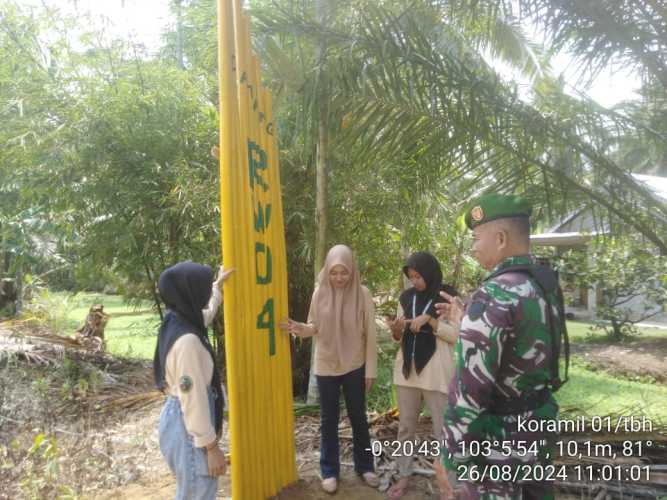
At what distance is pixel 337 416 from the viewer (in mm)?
2998

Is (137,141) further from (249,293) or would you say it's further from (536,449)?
(536,449)

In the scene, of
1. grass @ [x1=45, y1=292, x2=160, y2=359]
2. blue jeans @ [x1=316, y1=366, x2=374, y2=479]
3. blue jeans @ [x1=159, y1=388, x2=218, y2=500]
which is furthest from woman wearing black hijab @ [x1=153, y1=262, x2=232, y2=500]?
grass @ [x1=45, y1=292, x2=160, y2=359]

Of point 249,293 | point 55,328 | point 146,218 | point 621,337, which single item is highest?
point 146,218

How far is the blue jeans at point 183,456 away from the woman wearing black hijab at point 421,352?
123 cm

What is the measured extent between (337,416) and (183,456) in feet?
3.76

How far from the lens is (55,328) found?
7398 millimetres

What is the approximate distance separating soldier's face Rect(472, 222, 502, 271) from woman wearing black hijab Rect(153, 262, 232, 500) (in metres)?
1.05

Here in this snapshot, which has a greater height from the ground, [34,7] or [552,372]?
[34,7]

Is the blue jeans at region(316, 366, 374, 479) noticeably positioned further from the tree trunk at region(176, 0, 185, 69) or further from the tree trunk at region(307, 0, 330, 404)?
the tree trunk at region(176, 0, 185, 69)

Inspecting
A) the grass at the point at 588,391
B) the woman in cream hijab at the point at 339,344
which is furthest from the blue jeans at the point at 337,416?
the grass at the point at 588,391

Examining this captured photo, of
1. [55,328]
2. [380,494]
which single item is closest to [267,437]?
[380,494]

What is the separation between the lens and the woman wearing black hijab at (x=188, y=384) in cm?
198

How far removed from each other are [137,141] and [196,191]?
0.82 meters

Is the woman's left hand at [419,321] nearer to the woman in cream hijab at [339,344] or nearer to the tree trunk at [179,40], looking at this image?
the woman in cream hijab at [339,344]
